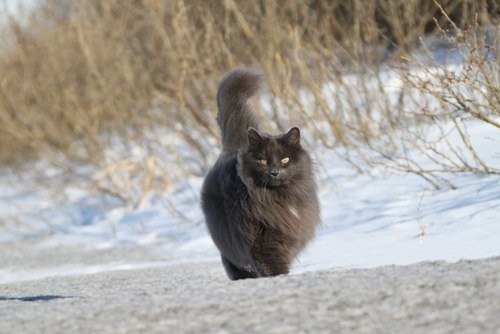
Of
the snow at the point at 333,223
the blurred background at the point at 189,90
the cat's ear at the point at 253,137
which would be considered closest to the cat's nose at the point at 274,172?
the cat's ear at the point at 253,137

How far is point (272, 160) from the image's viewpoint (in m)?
7.92

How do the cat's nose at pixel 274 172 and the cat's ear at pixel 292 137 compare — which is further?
the cat's ear at pixel 292 137

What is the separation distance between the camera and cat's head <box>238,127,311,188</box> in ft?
25.9

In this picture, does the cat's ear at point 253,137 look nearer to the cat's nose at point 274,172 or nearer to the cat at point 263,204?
the cat at point 263,204

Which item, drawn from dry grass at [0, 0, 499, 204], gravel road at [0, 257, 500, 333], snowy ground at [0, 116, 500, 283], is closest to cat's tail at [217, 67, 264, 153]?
snowy ground at [0, 116, 500, 283]

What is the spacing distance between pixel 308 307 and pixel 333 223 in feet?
27.4

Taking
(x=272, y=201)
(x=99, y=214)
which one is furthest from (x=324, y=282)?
(x=99, y=214)

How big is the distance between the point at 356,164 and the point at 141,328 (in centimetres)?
1172

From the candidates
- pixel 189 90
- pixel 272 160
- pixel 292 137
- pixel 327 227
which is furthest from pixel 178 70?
pixel 272 160

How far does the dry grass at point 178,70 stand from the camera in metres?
17.2

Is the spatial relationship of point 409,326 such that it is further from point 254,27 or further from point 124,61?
point 124,61

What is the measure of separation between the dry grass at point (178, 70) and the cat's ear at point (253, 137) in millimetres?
4105

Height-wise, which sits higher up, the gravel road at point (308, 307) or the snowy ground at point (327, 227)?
the snowy ground at point (327, 227)

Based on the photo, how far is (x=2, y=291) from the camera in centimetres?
970
